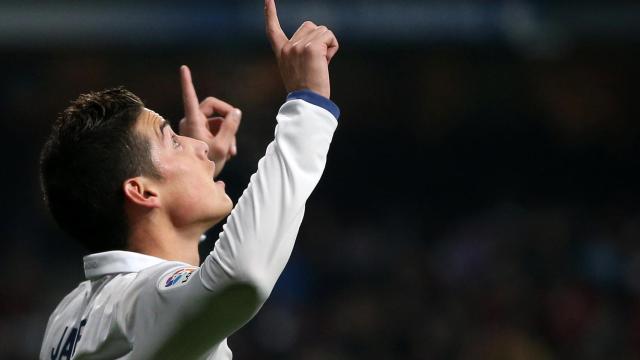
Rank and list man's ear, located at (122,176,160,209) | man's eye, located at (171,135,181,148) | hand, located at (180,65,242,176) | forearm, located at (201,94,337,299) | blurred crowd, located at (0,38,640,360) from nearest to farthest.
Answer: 1. forearm, located at (201,94,337,299)
2. man's ear, located at (122,176,160,209)
3. man's eye, located at (171,135,181,148)
4. hand, located at (180,65,242,176)
5. blurred crowd, located at (0,38,640,360)

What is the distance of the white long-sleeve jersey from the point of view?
6.51 feet

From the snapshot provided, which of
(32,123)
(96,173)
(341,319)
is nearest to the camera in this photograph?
(96,173)

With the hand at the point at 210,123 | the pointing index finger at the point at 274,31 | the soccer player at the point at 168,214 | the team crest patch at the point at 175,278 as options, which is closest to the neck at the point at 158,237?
the soccer player at the point at 168,214

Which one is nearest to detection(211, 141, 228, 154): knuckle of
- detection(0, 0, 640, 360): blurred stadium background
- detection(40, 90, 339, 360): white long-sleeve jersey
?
detection(40, 90, 339, 360): white long-sleeve jersey

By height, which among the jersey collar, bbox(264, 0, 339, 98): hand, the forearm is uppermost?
bbox(264, 0, 339, 98): hand

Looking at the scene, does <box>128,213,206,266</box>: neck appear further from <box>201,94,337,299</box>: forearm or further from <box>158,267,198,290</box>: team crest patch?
<box>201,94,337,299</box>: forearm

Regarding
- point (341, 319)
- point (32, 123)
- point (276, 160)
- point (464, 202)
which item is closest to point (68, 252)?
point (32, 123)

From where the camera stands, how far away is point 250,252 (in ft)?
6.46

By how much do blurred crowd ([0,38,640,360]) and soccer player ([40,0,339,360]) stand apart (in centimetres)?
499

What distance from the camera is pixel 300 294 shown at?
27.3 feet

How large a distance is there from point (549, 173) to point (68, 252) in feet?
13.2

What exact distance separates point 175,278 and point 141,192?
0.35 metres

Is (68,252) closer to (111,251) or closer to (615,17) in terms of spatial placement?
(615,17)

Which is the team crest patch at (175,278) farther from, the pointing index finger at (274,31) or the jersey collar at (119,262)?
the pointing index finger at (274,31)
